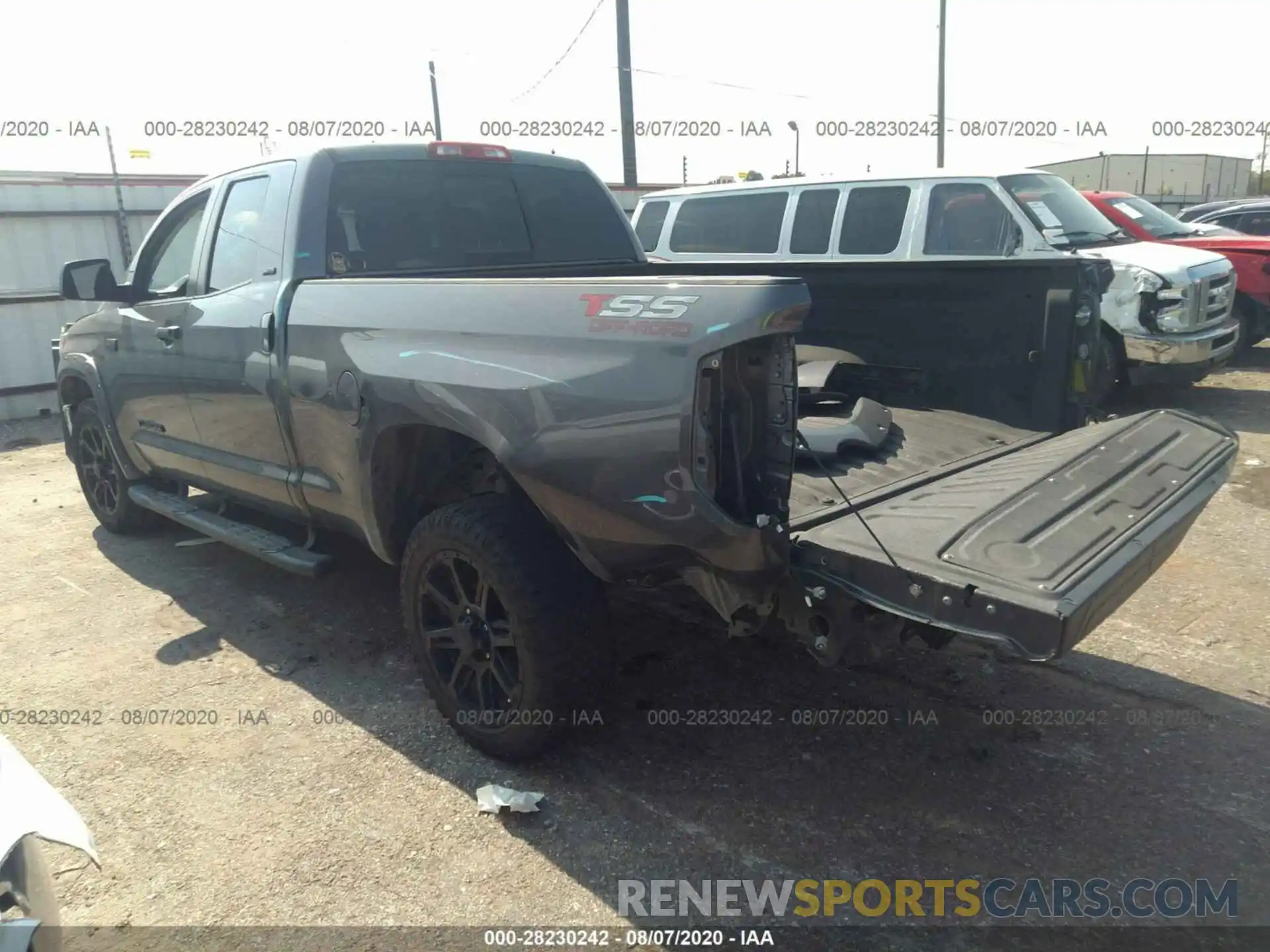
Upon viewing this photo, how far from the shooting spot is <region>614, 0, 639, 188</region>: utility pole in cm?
1680

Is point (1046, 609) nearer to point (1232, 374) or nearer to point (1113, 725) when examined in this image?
point (1113, 725)

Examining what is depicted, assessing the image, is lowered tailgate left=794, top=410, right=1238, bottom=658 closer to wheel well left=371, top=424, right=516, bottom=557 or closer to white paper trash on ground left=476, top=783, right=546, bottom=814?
white paper trash on ground left=476, top=783, right=546, bottom=814

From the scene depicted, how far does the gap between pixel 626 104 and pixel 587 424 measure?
15.5 m

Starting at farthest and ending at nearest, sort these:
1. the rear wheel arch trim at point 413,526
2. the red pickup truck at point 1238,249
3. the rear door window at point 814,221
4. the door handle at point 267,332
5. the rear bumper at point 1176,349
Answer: the red pickup truck at point 1238,249
the rear door window at point 814,221
the rear bumper at point 1176,349
the door handle at point 267,332
the rear wheel arch trim at point 413,526

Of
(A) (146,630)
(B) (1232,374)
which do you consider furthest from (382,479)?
(B) (1232,374)

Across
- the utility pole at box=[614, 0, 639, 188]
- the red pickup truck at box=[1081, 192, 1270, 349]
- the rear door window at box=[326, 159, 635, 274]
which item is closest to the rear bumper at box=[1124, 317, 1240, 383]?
the red pickup truck at box=[1081, 192, 1270, 349]

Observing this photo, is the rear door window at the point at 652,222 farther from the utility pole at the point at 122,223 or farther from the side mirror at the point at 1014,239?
the utility pole at the point at 122,223

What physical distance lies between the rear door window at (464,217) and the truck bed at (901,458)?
72.9 inches

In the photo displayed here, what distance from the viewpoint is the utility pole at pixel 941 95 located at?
2220 cm

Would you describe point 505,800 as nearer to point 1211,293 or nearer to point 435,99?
point 1211,293

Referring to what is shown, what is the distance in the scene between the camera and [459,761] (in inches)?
130

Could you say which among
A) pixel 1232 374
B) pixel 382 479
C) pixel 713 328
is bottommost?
pixel 1232 374

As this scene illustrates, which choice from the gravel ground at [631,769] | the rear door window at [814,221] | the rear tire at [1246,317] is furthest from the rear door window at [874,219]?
the rear tire at [1246,317]

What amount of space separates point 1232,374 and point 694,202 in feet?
20.0
